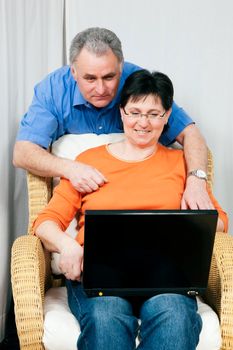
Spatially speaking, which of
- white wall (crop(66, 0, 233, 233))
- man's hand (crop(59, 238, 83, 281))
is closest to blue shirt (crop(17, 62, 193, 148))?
white wall (crop(66, 0, 233, 233))

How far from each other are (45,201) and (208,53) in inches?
40.4

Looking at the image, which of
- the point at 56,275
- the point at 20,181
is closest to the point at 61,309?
the point at 56,275

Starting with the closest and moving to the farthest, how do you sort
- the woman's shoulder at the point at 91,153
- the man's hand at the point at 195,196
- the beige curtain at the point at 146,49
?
the man's hand at the point at 195,196 → the woman's shoulder at the point at 91,153 → the beige curtain at the point at 146,49

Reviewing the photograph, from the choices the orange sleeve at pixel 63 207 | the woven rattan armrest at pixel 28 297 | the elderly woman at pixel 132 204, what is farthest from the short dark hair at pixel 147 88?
the woven rattan armrest at pixel 28 297

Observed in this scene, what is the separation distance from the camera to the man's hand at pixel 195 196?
159cm

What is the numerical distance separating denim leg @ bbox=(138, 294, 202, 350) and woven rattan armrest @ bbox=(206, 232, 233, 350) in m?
0.08

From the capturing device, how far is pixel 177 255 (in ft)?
4.41

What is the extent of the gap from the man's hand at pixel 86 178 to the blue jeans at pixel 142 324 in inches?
14.2

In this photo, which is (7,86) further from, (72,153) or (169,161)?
(169,161)

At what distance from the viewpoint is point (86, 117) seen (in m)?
1.89

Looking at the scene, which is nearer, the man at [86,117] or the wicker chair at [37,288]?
the wicker chair at [37,288]

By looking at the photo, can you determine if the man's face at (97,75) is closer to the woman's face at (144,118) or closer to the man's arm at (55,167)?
the woman's face at (144,118)

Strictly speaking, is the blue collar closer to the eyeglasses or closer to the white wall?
the eyeglasses

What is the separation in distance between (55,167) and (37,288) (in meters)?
0.46
